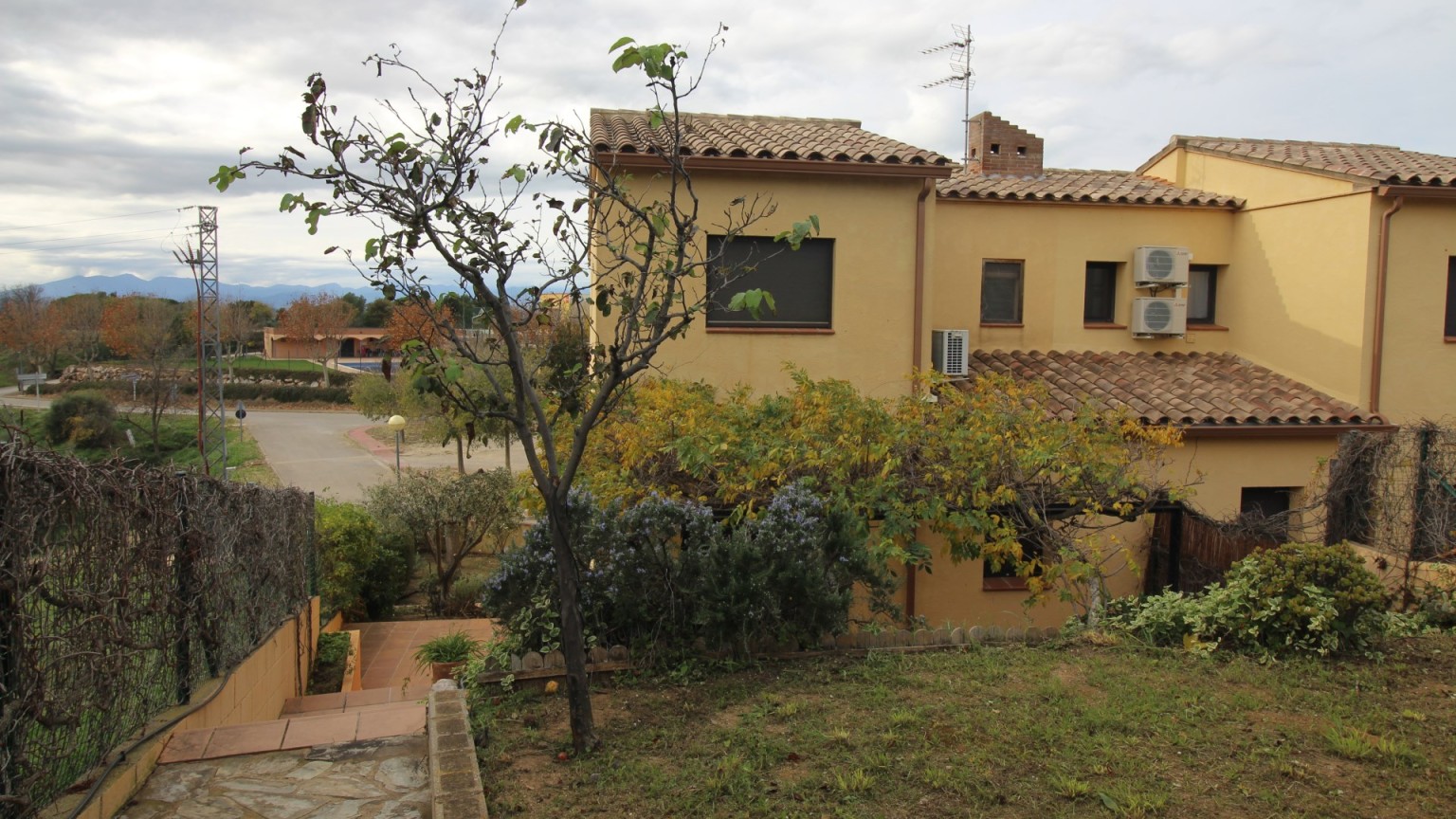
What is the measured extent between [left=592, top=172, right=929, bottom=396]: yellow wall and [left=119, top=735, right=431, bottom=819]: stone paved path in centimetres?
648

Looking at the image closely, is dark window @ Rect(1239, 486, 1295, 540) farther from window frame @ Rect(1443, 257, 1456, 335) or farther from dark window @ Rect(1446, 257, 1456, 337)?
dark window @ Rect(1446, 257, 1456, 337)

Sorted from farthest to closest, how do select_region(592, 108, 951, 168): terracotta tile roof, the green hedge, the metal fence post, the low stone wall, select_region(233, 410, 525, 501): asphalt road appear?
1. the green hedge
2. select_region(233, 410, 525, 501): asphalt road
3. select_region(592, 108, 951, 168): terracotta tile roof
4. the metal fence post
5. the low stone wall

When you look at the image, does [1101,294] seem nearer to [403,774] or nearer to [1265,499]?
[1265,499]

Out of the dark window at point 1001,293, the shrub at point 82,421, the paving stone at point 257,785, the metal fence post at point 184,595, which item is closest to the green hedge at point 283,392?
the shrub at point 82,421

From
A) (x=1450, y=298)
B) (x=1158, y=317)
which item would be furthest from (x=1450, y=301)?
(x=1158, y=317)

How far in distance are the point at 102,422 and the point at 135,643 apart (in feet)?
127

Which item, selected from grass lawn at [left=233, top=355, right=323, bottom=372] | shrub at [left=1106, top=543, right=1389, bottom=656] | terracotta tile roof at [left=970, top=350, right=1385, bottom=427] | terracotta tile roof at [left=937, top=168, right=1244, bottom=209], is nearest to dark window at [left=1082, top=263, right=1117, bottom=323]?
terracotta tile roof at [left=970, top=350, right=1385, bottom=427]

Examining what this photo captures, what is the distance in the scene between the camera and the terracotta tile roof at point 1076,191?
13.1 m

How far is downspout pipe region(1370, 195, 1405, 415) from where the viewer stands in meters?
11.8

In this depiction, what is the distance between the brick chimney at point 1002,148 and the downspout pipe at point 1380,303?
5.26 metres

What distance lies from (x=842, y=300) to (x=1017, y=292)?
331cm

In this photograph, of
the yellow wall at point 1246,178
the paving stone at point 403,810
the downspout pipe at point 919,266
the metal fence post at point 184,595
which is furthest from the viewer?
the yellow wall at point 1246,178

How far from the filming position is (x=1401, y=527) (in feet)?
30.1

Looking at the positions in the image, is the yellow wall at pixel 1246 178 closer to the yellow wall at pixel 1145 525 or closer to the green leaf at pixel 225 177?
the yellow wall at pixel 1145 525
